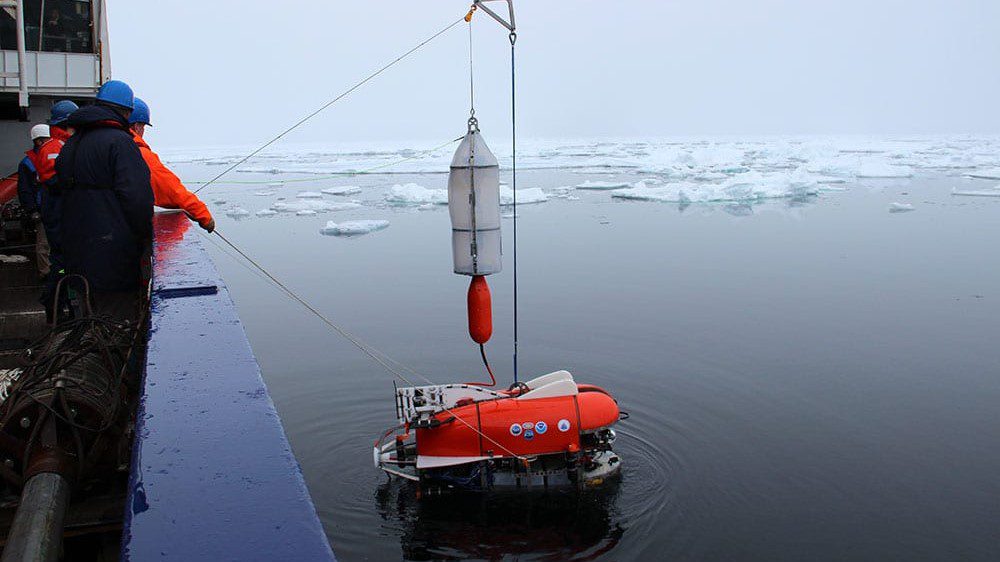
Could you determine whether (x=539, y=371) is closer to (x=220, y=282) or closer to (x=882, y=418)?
(x=882, y=418)

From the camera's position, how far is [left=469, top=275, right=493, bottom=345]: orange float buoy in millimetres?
5379

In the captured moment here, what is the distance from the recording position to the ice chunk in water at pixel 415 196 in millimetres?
22125

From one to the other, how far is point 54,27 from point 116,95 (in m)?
6.37

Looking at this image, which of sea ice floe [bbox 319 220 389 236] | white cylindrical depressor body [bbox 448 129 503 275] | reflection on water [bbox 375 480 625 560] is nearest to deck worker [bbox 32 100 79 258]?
white cylindrical depressor body [bbox 448 129 503 275]

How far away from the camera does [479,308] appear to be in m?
5.41

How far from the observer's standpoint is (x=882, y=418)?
22.5 feet

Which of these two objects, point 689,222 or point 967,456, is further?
point 689,222

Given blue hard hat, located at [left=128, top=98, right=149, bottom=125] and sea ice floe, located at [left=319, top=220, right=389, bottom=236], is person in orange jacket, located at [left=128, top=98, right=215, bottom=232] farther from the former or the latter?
sea ice floe, located at [left=319, top=220, right=389, bottom=236]

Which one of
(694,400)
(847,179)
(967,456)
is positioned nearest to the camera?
(967,456)

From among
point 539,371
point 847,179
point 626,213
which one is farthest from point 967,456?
point 847,179

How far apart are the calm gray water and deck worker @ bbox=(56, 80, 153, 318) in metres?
2.39

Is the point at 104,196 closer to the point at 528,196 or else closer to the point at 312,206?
the point at 312,206

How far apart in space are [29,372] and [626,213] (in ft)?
59.1

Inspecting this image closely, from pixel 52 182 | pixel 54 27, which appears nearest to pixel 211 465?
pixel 52 182
